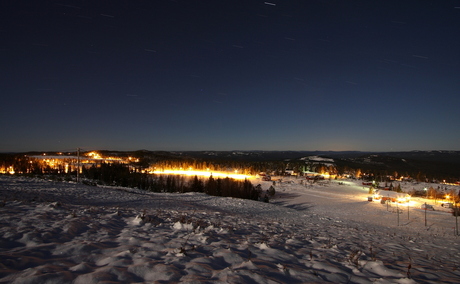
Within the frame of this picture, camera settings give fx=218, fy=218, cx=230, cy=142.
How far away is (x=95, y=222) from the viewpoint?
7754mm

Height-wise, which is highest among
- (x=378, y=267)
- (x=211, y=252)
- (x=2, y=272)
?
(x=2, y=272)

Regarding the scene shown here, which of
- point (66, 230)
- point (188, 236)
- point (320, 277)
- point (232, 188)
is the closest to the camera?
point (320, 277)

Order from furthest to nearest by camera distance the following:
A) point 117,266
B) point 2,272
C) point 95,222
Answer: point 95,222 < point 117,266 < point 2,272

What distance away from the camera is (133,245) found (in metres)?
5.79

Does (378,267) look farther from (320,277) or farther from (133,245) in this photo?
(133,245)

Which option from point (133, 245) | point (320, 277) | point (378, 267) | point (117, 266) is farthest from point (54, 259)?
point (378, 267)

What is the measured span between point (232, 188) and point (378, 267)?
6607cm

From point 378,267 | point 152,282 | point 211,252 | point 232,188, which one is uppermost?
point 152,282

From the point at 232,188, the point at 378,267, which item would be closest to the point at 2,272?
the point at 378,267

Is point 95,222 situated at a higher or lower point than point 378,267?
higher

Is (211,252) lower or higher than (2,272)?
lower

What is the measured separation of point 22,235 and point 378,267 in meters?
9.19

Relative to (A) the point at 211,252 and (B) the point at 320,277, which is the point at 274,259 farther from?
(A) the point at 211,252

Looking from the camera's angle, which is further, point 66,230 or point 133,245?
point 66,230
